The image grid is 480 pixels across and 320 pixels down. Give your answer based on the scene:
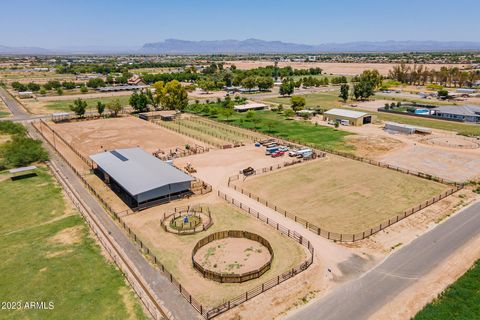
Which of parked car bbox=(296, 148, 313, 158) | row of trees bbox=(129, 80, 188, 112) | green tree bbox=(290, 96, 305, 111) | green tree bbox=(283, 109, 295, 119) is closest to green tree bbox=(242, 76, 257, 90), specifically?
row of trees bbox=(129, 80, 188, 112)

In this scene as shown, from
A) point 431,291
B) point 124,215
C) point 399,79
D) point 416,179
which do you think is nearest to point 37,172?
point 124,215

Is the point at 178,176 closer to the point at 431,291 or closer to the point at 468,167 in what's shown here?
the point at 431,291

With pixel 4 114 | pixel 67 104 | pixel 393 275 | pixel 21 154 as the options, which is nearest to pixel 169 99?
pixel 67 104

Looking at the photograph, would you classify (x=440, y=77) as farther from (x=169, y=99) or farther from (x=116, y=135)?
(x=116, y=135)

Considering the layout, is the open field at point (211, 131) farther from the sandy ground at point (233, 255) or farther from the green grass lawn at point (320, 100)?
the green grass lawn at point (320, 100)

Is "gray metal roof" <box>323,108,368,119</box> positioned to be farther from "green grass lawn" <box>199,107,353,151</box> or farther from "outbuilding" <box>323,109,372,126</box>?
"green grass lawn" <box>199,107,353,151</box>

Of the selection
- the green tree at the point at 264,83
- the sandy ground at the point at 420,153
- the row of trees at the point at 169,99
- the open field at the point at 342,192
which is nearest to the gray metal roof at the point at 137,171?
the open field at the point at 342,192

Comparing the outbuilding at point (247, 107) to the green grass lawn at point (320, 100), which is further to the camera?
the green grass lawn at point (320, 100)
